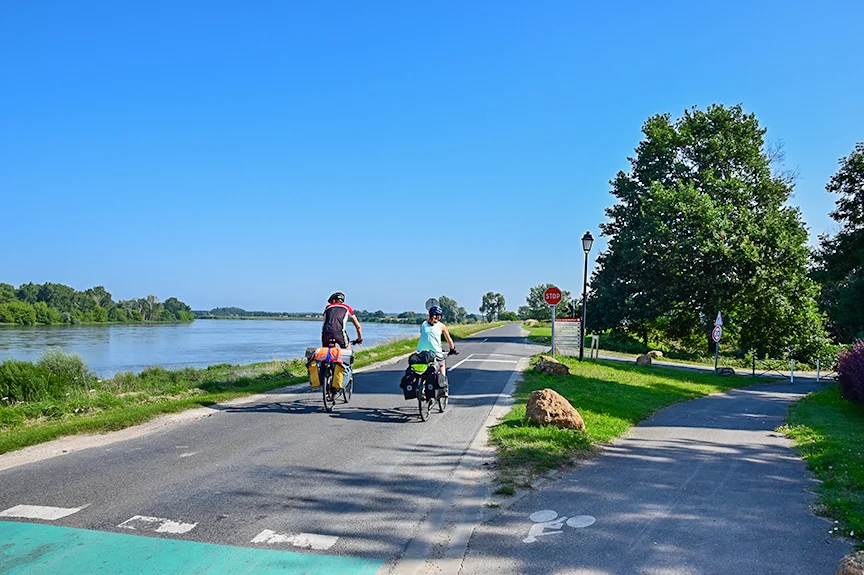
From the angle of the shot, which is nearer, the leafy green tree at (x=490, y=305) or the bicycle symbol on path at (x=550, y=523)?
the bicycle symbol on path at (x=550, y=523)

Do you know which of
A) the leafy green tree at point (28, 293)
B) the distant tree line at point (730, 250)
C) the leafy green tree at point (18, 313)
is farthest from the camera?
the leafy green tree at point (28, 293)

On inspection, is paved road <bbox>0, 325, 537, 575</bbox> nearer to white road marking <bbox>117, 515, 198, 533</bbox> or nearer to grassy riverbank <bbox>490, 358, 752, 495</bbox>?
white road marking <bbox>117, 515, 198, 533</bbox>

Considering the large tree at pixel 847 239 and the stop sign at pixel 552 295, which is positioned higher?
the large tree at pixel 847 239

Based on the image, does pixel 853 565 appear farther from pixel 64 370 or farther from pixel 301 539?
pixel 64 370

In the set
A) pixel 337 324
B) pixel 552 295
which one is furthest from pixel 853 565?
pixel 552 295

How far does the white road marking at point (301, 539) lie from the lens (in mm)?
4520

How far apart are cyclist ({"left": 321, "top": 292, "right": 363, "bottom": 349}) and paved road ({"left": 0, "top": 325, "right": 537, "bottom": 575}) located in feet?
5.58

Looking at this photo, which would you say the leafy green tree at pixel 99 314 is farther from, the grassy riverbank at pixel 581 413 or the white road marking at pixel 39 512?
the white road marking at pixel 39 512

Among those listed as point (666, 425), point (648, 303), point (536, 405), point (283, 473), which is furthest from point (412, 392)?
point (648, 303)

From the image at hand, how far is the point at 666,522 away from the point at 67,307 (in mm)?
66277

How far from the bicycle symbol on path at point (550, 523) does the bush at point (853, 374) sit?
1415 cm

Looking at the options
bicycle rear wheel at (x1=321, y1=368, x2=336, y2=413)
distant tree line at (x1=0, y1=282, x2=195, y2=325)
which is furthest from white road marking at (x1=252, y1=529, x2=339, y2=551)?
distant tree line at (x1=0, y1=282, x2=195, y2=325)

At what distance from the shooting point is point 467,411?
11297 millimetres

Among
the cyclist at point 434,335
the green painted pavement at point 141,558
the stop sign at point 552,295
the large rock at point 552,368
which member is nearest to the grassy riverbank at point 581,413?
the large rock at point 552,368
